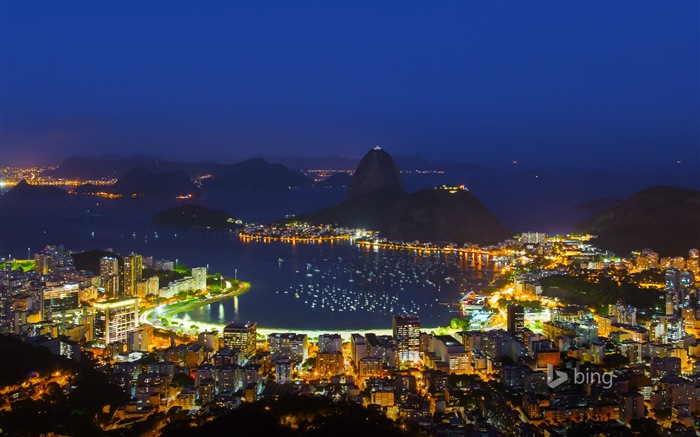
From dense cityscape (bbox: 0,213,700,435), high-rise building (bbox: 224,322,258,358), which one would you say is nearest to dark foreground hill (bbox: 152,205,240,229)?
dense cityscape (bbox: 0,213,700,435)

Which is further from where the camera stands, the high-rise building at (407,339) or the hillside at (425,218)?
the hillside at (425,218)

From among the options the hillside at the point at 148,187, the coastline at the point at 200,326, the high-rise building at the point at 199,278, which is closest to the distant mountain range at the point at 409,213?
the high-rise building at the point at 199,278

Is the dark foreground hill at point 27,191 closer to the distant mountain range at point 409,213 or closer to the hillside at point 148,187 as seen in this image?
the hillside at point 148,187

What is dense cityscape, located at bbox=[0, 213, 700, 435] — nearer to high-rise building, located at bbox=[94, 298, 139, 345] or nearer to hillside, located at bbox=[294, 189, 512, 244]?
high-rise building, located at bbox=[94, 298, 139, 345]

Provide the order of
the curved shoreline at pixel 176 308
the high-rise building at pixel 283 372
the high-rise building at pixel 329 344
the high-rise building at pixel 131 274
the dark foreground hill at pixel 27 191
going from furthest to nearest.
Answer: the dark foreground hill at pixel 27 191 < the high-rise building at pixel 131 274 < the curved shoreline at pixel 176 308 < the high-rise building at pixel 329 344 < the high-rise building at pixel 283 372

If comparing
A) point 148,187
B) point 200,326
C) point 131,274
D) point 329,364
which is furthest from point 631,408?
point 148,187

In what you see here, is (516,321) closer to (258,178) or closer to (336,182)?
(336,182)
